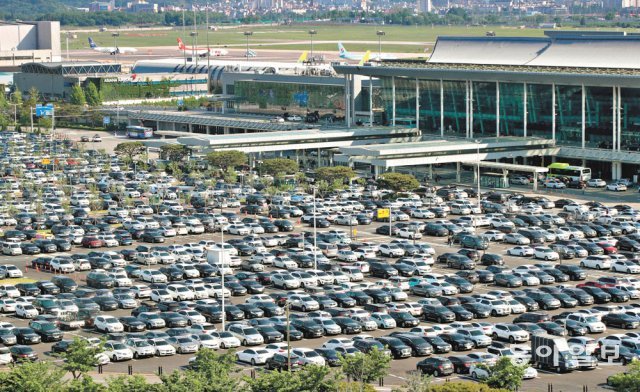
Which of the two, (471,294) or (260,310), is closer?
(260,310)

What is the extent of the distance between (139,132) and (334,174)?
38244mm

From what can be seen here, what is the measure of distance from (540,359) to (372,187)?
148ft

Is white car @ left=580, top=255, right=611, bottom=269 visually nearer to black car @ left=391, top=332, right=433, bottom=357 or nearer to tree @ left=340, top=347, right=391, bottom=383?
black car @ left=391, top=332, right=433, bottom=357

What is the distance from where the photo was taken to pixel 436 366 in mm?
42938

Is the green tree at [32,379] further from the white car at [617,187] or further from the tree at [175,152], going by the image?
the tree at [175,152]

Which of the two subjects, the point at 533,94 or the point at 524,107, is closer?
the point at 533,94

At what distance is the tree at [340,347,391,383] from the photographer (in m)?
39.4

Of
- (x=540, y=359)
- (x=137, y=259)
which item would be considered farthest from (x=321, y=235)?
(x=540, y=359)

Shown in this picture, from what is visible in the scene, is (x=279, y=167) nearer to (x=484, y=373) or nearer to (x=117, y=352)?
(x=117, y=352)

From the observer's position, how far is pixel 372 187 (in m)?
88.4

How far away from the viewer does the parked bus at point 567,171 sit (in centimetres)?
9038

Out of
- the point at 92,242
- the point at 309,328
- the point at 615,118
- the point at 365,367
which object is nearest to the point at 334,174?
the point at 615,118

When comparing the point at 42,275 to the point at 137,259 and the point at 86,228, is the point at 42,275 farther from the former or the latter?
the point at 86,228

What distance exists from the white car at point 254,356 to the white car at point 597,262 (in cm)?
2237
